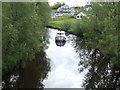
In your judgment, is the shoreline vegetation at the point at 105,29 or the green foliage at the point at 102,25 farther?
the green foliage at the point at 102,25

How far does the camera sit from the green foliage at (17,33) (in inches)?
865

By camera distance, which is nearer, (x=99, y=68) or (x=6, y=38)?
(x=6, y=38)

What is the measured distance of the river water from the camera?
22688 mm

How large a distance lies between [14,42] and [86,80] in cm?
1027

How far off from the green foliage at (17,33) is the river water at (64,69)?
4.47 metres

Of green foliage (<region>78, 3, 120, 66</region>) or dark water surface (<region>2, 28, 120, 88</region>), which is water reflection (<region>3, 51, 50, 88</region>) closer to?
dark water surface (<region>2, 28, 120, 88</region>)

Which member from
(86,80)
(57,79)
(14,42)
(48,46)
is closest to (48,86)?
(57,79)

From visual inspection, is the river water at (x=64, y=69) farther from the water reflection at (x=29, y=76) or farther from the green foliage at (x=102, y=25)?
the green foliage at (x=102, y=25)

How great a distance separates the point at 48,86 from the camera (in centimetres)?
Answer: 2192

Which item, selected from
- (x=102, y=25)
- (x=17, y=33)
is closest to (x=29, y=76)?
(x=17, y=33)

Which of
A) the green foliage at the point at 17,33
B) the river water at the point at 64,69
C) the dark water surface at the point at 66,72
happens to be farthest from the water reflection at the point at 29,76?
the green foliage at the point at 17,33

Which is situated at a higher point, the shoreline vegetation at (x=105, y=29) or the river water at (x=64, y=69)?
the shoreline vegetation at (x=105, y=29)

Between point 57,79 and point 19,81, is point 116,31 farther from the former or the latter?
point 19,81

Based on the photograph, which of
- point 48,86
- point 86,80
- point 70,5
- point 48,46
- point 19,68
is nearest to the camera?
point 48,86
